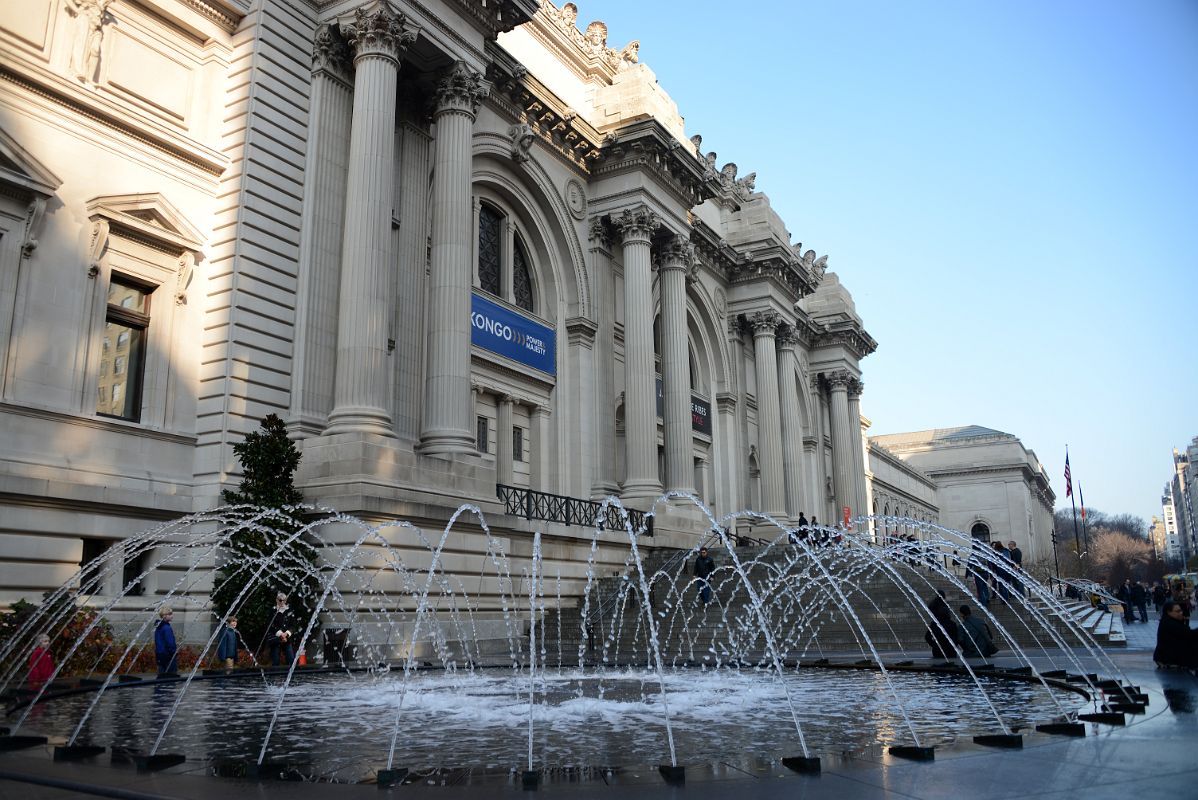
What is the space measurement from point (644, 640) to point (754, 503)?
79.4ft

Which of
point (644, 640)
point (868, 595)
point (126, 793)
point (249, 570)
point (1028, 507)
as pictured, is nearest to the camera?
point (126, 793)

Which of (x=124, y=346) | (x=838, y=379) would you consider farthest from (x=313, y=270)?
(x=838, y=379)

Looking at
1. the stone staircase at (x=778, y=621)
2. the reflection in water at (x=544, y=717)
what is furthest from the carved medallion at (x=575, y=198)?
the reflection in water at (x=544, y=717)

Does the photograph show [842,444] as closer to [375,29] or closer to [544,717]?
[375,29]

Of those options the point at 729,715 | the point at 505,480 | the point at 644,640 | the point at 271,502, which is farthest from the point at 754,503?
the point at 729,715

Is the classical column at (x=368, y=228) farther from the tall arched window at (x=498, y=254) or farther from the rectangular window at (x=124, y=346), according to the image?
the tall arched window at (x=498, y=254)

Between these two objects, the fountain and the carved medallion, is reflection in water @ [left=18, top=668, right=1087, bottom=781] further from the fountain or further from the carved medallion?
the carved medallion

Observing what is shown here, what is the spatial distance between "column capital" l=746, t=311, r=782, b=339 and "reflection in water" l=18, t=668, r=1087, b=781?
31512mm

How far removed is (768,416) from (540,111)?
65.0ft

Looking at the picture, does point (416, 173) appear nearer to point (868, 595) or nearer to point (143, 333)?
point (143, 333)

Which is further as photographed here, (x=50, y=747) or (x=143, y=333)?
(x=143, y=333)

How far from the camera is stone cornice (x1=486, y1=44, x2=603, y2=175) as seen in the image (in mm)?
28250

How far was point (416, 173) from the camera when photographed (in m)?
25.4

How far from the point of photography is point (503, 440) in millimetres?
29109
